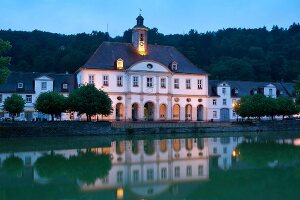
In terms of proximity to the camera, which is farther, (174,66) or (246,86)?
(246,86)

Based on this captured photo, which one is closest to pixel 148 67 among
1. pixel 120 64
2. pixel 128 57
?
pixel 128 57

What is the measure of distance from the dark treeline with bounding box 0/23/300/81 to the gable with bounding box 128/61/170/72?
32.5m

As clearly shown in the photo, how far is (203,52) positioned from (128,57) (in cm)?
5794

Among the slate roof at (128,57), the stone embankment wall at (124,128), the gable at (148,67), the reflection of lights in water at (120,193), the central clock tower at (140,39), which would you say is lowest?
the reflection of lights in water at (120,193)

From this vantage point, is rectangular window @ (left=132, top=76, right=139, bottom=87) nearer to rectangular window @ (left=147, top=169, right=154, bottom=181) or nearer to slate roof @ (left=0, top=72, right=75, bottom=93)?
slate roof @ (left=0, top=72, right=75, bottom=93)

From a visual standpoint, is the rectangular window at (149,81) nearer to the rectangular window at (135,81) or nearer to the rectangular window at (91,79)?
the rectangular window at (135,81)

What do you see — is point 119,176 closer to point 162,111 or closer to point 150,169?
point 150,169

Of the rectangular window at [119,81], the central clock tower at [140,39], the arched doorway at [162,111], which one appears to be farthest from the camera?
the central clock tower at [140,39]

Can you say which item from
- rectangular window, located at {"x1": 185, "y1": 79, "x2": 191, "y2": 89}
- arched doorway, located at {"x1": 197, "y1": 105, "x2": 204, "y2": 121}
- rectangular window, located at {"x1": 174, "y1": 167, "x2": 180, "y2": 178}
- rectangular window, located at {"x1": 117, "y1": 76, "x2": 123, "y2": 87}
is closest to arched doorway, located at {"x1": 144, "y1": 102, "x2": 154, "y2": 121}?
rectangular window, located at {"x1": 117, "y1": 76, "x2": 123, "y2": 87}

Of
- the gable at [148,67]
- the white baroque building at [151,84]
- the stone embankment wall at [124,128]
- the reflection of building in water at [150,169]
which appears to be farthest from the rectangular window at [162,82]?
the reflection of building in water at [150,169]

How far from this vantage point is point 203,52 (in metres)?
111

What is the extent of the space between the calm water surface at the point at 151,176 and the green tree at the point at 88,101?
59.0 ft

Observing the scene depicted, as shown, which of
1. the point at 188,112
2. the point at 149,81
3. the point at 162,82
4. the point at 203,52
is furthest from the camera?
the point at 203,52

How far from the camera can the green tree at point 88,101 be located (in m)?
41.9
